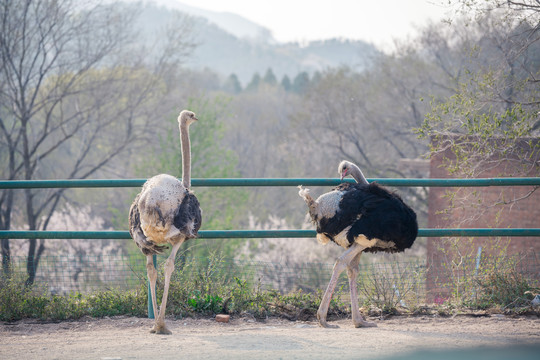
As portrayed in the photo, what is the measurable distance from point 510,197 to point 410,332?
24.4ft

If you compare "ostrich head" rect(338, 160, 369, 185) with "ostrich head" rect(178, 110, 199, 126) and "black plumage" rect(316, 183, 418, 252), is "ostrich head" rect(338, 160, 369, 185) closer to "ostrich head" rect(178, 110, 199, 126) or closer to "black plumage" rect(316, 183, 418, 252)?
"black plumage" rect(316, 183, 418, 252)

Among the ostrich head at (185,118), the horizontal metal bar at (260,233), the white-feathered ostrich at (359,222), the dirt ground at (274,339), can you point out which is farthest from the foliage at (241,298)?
the ostrich head at (185,118)

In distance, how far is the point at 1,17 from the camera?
65.8ft

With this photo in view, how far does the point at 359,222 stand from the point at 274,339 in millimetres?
1155

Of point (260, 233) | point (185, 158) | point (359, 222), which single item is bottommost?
point (260, 233)

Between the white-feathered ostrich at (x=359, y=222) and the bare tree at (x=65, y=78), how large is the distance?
13.1 m

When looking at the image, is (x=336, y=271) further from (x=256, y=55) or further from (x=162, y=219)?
(x=256, y=55)

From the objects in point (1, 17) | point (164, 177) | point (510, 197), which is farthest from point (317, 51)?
point (164, 177)

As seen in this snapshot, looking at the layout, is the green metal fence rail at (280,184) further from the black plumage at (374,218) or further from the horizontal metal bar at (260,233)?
the black plumage at (374,218)

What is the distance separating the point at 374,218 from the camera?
533cm

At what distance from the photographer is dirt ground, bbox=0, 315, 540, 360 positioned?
470cm

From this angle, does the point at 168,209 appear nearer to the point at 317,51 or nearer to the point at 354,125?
the point at 354,125

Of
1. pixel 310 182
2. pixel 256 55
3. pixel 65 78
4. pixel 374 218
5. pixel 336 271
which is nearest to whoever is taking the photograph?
pixel 374 218

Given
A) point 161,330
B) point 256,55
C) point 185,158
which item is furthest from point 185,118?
point 256,55
